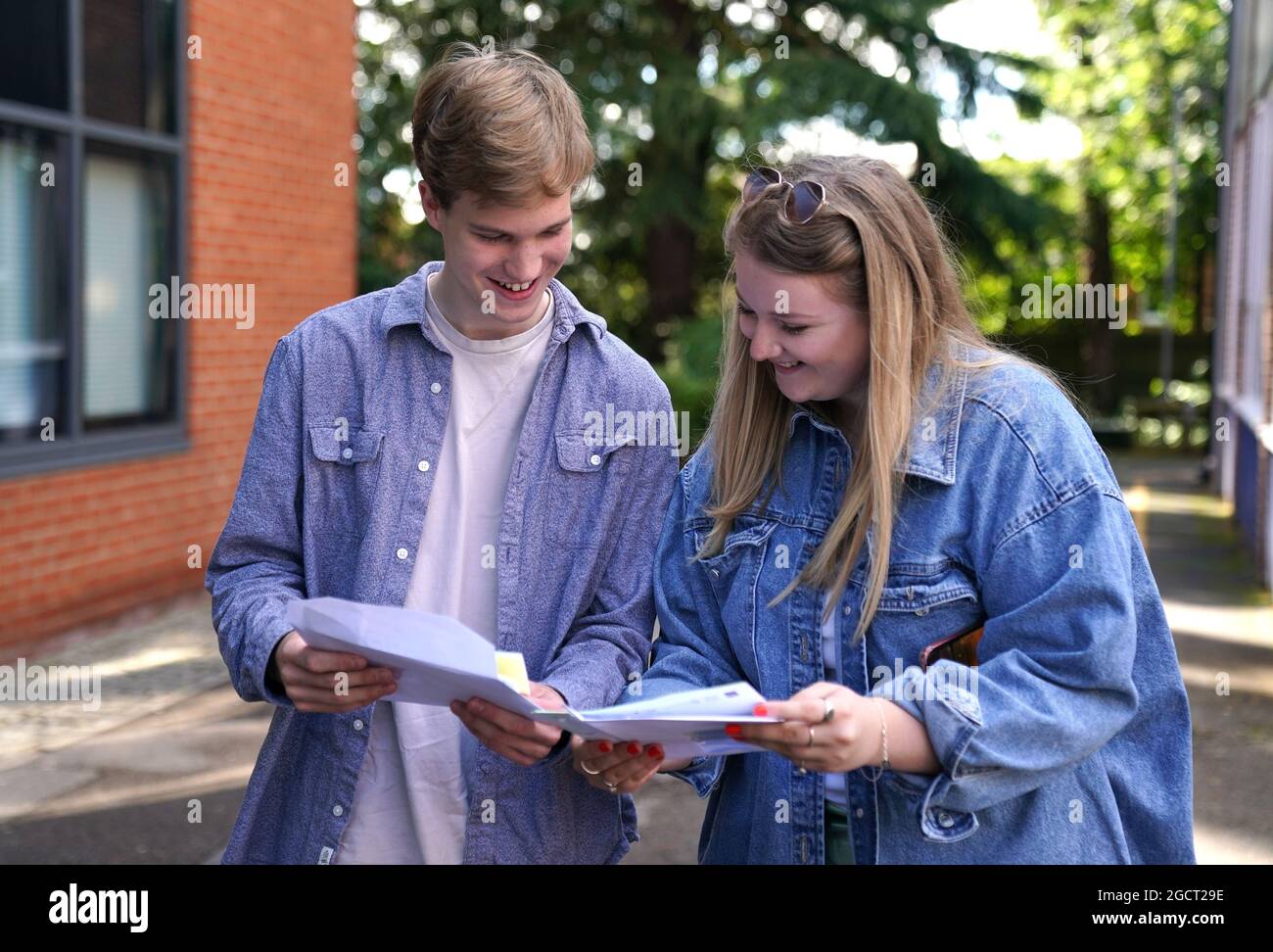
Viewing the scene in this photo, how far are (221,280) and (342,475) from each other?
7.36 metres

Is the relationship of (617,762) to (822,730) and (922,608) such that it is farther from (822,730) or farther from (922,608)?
(922,608)

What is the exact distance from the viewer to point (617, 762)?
2.21 metres

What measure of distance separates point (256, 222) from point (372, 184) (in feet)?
A: 17.9

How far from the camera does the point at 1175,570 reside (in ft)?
36.6

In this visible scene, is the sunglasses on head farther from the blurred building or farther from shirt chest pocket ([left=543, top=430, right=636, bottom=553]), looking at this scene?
the blurred building

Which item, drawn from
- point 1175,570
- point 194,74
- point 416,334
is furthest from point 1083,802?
point 1175,570

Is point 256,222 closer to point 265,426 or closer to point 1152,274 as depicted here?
point 265,426

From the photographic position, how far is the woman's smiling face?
2219mm

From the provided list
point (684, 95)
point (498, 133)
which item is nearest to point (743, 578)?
point (498, 133)

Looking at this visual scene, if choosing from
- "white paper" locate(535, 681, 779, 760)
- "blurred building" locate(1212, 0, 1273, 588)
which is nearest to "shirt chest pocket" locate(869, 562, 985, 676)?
"white paper" locate(535, 681, 779, 760)

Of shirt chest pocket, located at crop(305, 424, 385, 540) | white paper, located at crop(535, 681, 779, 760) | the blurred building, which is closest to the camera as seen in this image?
white paper, located at crop(535, 681, 779, 760)

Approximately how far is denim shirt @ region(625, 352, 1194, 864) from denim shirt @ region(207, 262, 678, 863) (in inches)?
5.0

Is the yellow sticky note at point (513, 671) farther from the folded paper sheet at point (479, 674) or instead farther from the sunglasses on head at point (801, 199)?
the sunglasses on head at point (801, 199)

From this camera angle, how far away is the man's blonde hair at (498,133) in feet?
7.46
